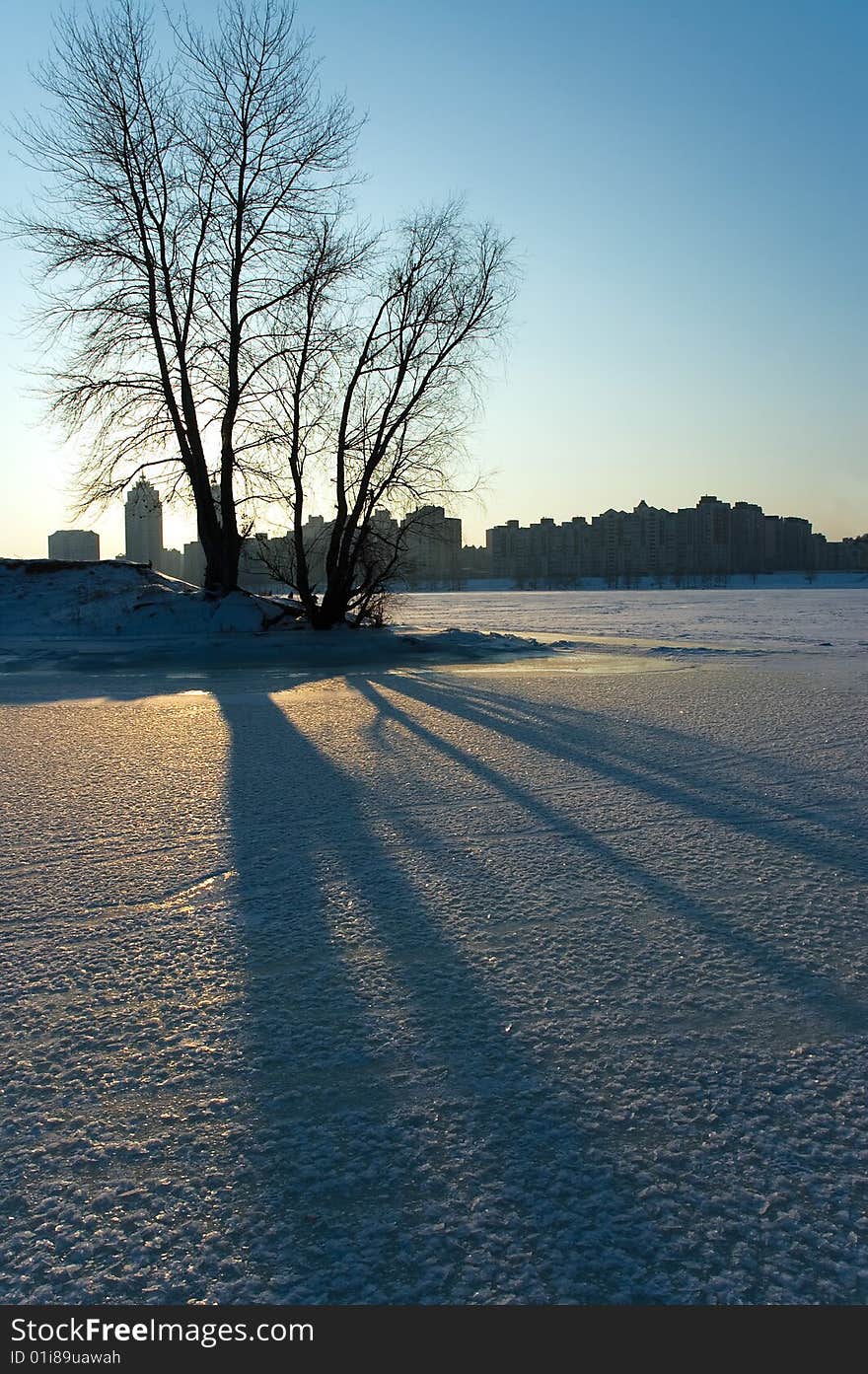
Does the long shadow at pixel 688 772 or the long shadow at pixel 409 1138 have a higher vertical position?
the long shadow at pixel 688 772

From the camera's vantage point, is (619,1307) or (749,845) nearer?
(619,1307)

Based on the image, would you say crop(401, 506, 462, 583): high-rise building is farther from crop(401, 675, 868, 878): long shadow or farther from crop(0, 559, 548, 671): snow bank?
crop(401, 675, 868, 878): long shadow

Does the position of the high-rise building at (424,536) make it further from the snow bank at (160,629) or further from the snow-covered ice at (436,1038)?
the snow-covered ice at (436,1038)

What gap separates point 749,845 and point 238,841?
185 cm

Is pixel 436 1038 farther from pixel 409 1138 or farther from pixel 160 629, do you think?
pixel 160 629

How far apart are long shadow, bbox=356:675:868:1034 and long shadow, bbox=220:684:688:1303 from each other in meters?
0.67

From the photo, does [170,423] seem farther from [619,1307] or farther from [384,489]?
[619,1307]

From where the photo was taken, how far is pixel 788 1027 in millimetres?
1828

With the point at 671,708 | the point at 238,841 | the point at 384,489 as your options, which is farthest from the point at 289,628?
the point at 238,841

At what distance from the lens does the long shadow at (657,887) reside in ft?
6.43

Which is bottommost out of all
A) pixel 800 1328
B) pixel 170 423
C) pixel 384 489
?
pixel 800 1328

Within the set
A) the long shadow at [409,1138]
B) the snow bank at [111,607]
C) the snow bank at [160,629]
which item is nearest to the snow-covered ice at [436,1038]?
the long shadow at [409,1138]

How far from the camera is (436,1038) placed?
1.79 metres

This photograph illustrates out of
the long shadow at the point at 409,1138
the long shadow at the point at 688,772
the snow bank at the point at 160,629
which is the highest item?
the snow bank at the point at 160,629
